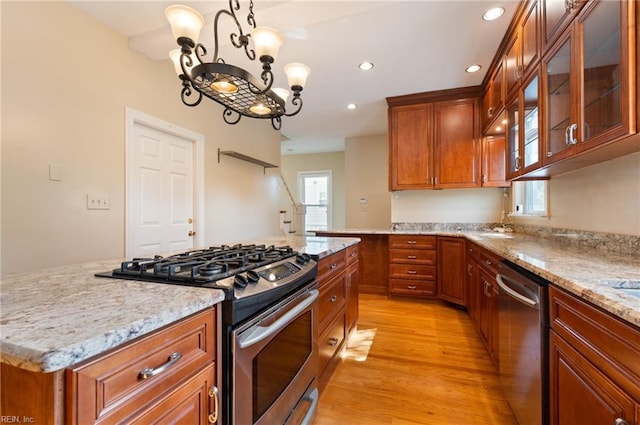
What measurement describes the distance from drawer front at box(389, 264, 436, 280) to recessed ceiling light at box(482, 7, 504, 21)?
250 centimetres

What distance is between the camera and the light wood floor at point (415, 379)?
163cm

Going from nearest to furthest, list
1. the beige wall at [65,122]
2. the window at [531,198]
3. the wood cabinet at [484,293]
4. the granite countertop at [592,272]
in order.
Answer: the granite countertop at [592,272], the beige wall at [65,122], the wood cabinet at [484,293], the window at [531,198]

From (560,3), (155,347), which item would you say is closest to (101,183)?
(155,347)

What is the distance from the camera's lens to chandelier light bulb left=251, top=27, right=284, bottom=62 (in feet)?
4.82

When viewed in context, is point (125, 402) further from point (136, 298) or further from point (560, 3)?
point (560, 3)

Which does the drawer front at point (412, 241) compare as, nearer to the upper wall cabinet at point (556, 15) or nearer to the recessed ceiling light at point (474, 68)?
the recessed ceiling light at point (474, 68)

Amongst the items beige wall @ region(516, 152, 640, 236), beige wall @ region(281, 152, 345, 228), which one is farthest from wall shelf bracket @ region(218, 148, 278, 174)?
beige wall @ region(516, 152, 640, 236)

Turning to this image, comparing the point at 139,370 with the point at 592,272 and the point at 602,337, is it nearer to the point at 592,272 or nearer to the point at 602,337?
the point at 602,337

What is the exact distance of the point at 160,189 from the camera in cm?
296

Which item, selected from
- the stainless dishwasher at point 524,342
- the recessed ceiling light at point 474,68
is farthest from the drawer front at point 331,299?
the recessed ceiling light at point 474,68

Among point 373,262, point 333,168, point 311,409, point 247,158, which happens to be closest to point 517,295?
point 311,409

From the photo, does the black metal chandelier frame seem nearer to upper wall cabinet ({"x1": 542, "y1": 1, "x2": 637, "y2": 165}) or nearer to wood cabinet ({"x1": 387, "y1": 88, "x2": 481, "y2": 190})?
upper wall cabinet ({"x1": 542, "y1": 1, "x2": 637, "y2": 165})

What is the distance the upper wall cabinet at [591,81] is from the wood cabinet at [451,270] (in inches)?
67.5

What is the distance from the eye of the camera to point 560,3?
1545 mm
